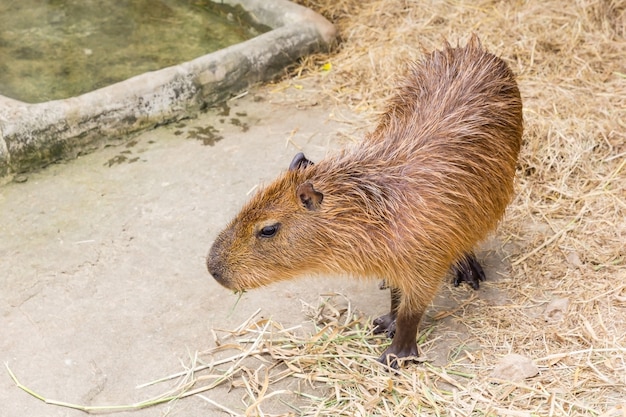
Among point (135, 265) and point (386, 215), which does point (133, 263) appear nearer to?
point (135, 265)

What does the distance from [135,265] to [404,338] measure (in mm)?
1653

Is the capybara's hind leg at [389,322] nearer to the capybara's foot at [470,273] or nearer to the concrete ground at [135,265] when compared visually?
the concrete ground at [135,265]

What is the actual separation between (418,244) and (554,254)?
128 cm

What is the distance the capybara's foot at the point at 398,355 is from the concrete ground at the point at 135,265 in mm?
453

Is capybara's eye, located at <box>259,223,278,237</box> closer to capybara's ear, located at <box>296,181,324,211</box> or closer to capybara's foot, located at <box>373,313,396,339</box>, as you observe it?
capybara's ear, located at <box>296,181,324,211</box>

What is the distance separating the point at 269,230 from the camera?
3428mm

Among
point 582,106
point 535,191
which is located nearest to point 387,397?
point 535,191

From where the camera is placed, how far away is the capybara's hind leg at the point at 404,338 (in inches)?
141

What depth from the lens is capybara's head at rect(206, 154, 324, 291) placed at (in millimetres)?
3430

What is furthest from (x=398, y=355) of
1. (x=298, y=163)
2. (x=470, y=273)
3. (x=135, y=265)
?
(x=135, y=265)

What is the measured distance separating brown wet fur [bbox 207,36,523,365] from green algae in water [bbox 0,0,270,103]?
3.20 meters

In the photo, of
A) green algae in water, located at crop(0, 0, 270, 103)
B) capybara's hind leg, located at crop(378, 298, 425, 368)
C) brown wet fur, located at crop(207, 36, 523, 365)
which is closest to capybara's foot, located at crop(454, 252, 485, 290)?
brown wet fur, located at crop(207, 36, 523, 365)

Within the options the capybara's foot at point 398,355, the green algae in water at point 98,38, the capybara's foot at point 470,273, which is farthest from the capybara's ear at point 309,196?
the green algae in water at point 98,38

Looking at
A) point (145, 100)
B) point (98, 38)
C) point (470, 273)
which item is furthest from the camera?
point (98, 38)
